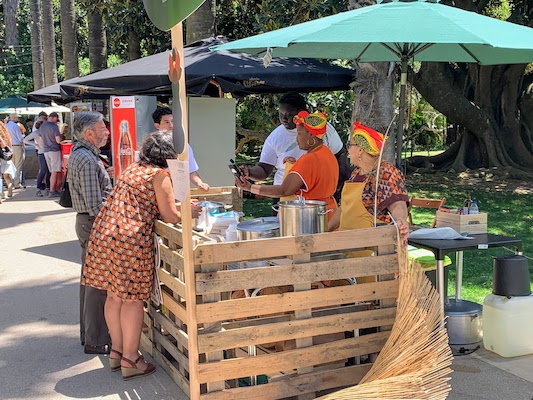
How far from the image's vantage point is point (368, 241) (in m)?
3.86

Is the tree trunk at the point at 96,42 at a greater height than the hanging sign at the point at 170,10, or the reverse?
the tree trunk at the point at 96,42

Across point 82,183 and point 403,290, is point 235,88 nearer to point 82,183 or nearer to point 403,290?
point 82,183

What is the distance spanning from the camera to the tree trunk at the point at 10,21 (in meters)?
35.6

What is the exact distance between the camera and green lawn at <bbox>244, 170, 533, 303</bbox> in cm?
695

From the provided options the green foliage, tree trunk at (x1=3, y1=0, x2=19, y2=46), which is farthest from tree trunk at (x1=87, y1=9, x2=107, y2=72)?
tree trunk at (x1=3, y1=0, x2=19, y2=46)

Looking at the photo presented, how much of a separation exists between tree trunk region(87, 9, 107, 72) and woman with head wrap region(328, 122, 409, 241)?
41.5ft

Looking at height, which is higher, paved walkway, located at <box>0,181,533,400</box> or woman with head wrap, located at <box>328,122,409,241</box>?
woman with head wrap, located at <box>328,122,409,241</box>

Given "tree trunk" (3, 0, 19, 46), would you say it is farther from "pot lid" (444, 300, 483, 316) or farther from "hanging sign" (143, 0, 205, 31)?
"hanging sign" (143, 0, 205, 31)

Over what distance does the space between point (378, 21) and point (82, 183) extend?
240 cm

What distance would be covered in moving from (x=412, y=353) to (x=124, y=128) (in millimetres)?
5744

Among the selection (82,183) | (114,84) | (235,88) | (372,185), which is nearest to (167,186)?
(82,183)

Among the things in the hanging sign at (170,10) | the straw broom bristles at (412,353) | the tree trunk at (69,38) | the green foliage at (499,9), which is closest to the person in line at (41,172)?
the tree trunk at (69,38)

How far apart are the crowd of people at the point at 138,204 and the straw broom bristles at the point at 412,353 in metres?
0.39

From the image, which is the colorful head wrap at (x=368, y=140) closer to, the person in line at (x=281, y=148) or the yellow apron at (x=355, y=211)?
the yellow apron at (x=355, y=211)
